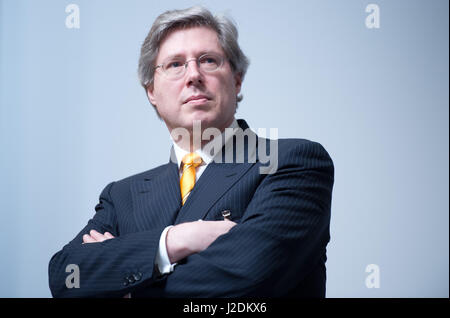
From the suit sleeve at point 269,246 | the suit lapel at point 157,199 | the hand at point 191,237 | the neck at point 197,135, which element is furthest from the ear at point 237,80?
the hand at point 191,237

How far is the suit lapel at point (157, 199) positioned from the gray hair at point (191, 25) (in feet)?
1.86

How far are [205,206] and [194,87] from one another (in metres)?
0.57

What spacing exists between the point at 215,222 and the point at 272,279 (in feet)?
0.96

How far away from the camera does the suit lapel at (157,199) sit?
193cm

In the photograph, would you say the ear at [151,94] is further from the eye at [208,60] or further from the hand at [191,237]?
the hand at [191,237]

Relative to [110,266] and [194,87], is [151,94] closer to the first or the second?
[194,87]

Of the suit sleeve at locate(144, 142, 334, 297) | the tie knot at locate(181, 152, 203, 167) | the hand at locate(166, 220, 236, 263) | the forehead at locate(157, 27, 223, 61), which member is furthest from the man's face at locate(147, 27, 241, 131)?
the hand at locate(166, 220, 236, 263)

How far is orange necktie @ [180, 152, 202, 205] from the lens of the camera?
202cm

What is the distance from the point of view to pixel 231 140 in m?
2.13

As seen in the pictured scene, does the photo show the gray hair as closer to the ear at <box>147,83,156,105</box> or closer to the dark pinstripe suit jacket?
the ear at <box>147,83,156,105</box>

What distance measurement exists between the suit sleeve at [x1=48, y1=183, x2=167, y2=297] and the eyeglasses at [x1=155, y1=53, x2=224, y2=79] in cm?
81
